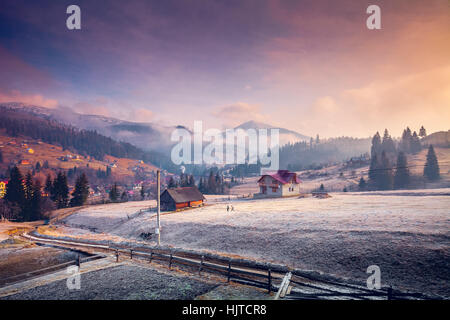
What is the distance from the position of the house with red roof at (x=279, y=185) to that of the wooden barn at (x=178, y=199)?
20008mm

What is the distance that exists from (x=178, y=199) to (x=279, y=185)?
28867mm

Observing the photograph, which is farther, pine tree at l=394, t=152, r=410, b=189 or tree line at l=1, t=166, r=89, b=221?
pine tree at l=394, t=152, r=410, b=189

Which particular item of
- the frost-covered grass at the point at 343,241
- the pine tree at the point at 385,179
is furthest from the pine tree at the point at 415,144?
the frost-covered grass at the point at 343,241

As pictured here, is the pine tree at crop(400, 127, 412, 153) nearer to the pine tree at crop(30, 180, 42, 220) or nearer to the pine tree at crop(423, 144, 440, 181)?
the pine tree at crop(423, 144, 440, 181)

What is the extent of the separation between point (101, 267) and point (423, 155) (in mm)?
183623

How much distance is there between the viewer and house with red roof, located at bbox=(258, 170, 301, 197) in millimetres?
64125

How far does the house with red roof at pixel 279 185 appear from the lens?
64.1 meters

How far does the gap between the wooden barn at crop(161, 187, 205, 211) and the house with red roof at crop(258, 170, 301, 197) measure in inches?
788

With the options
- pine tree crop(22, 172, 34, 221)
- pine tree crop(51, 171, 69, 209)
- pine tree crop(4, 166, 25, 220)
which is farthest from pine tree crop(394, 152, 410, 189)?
pine tree crop(4, 166, 25, 220)

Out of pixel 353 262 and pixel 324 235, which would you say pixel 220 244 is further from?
pixel 353 262

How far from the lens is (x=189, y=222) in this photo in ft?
130

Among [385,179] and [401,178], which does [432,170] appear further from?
[385,179]
